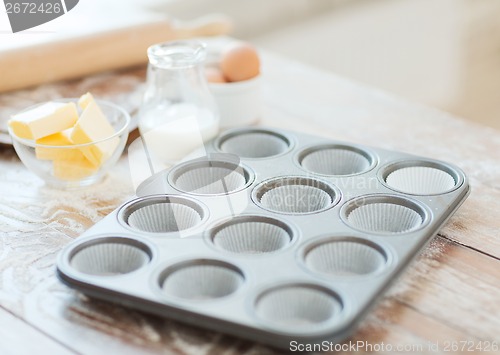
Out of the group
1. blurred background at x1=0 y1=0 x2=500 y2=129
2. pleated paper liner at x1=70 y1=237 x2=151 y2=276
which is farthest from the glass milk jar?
blurred background at x1=0 y1=0 x2=500 y2=129

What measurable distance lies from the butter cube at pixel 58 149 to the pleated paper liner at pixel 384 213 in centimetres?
39

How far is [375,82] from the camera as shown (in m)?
2.70

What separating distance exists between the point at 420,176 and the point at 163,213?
369mm

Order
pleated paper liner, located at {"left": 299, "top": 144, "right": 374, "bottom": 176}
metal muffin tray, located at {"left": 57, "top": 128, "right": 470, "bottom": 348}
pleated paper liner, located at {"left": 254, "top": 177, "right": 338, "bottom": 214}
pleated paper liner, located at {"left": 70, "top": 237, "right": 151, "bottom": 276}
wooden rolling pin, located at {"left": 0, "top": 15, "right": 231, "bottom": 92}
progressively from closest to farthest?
metal muffin tray, located at {"left": 57, "top": 128, "right": 470, "bottom": 348} < pleated paper liner, located at {"left": 70, "top": 237, "right": 151, "bottom": 276} < pleated paper liner, located at {"left": 254, "top": 177, "right": 338, "bottom": 214} < pleated paper liner, located at {"left": 299, "top": 144, "right": 374, "bottom": 176} < wooden rolling pin, located at {"left": 0, "top": 15, "right": 231, "bottom": 92}

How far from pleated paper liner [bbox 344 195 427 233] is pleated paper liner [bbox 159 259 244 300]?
19 cm

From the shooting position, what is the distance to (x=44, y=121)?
3.29ft

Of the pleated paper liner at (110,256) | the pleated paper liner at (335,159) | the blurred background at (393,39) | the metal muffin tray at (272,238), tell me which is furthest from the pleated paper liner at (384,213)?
the blurred background at (393,39)

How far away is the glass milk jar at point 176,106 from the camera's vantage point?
43.4 inches

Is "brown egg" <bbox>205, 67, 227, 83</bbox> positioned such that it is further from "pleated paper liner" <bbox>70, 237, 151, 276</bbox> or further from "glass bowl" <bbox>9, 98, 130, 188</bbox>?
"pleated paper liner" <bbox>70, 237, 151, 276</bbox>

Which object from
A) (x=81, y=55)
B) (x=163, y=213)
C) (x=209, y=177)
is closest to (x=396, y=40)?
(x=81, y=55)

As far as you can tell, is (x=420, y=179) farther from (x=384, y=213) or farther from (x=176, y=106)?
(x=176, y=106)

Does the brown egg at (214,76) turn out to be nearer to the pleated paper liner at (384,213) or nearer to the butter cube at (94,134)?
the butter cube at (94,134)

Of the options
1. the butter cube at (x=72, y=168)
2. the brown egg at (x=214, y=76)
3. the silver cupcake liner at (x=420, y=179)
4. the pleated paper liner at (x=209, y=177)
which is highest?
the brown egg at (x=214, y=76)

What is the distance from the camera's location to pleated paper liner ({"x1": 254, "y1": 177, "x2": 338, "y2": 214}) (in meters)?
0.94
